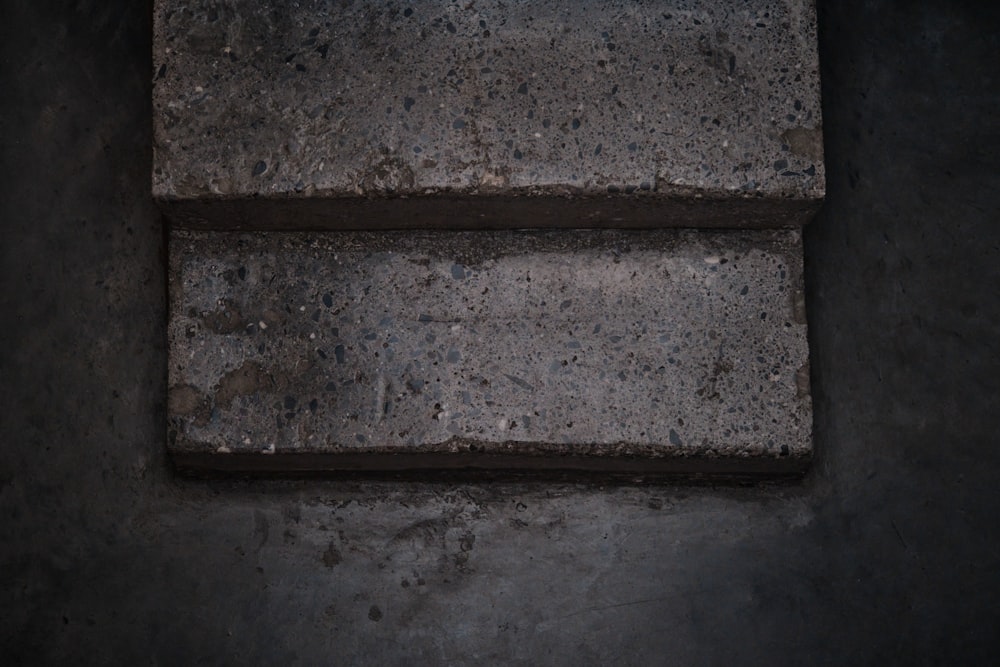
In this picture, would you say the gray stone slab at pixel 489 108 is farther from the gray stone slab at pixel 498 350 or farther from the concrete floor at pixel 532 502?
the concrete floor at pixel 532 502

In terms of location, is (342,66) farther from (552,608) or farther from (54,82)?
(552,608)

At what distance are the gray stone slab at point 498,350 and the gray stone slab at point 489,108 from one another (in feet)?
0.39

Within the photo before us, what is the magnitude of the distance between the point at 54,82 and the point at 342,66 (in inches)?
31.6

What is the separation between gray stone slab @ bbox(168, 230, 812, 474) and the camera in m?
2.13

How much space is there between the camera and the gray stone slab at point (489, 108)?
2066 mm

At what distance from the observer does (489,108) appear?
82.1 inches

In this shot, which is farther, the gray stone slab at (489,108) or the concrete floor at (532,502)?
the concrete floor at (532,502)

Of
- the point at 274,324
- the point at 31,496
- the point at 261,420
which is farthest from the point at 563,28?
the point at 31,496

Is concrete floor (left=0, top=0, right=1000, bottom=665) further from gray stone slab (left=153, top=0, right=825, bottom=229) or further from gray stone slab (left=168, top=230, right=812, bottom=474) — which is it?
gray stone slab (left=153, top=0, right=825, bottom=229)

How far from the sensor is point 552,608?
2221 mm

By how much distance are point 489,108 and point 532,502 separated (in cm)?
95

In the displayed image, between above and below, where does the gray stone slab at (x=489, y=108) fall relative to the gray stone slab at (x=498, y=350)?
above

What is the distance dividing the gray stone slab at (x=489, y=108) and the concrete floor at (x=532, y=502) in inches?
10.9

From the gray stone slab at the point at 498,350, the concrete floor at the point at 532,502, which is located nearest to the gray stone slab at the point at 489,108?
the gray stone slab at the point at 498,350
